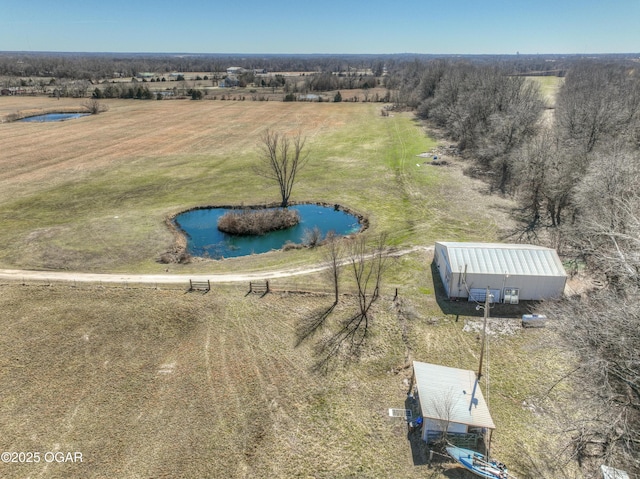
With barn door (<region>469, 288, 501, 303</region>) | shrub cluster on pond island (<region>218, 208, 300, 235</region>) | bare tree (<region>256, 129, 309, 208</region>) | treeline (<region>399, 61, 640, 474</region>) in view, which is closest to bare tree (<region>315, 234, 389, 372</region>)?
barn door (<region>469, 288, 501, 303</region>)

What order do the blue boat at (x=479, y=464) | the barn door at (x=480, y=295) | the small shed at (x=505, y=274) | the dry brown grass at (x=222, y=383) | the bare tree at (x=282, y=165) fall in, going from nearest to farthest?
the blue boat at (x=479, y=464) → the dry brown grass at (x=222, y=383) → the small shed at (x=505, y=274) → the barn door at (x=480, y=295) → the bare tree at (x=282, y=165)

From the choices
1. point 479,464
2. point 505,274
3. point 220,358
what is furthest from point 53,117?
point 479,464

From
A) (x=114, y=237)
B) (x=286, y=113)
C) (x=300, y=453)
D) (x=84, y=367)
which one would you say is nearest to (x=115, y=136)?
(x=286, y=113)

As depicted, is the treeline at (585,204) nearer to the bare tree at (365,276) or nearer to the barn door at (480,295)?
the barn door at (480,295)

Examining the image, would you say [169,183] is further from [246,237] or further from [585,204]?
[585,204]

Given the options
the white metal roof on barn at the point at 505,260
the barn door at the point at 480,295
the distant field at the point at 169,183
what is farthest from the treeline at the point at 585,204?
the distant field at the point at 169,183

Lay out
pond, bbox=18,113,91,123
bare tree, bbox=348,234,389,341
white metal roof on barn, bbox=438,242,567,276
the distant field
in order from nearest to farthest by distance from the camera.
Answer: bare tree, bbox=348,234,389,341 → white metal roof on barn, bbox=438,242,567,276 → the distant field → pond, bbox=18,113,91,123

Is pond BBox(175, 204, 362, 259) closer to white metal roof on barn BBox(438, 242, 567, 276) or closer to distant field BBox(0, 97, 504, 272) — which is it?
distant field BBox(0, 97, 504, 272)
